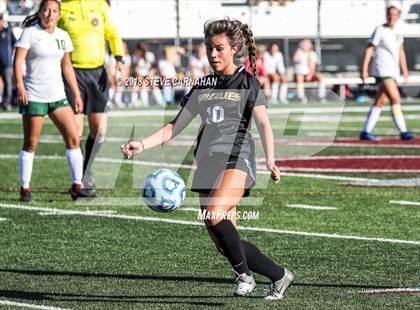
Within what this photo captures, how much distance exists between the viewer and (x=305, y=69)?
35.8 meters

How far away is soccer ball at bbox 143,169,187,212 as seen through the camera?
292 inches

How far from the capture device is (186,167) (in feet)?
52.9

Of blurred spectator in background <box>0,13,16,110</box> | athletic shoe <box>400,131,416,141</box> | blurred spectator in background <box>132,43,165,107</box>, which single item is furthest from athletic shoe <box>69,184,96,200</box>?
blurred spectator in background <box>132,43,165,107</box>

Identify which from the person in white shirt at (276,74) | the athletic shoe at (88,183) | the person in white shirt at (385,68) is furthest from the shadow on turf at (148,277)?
the person in white shirt at (276,74)

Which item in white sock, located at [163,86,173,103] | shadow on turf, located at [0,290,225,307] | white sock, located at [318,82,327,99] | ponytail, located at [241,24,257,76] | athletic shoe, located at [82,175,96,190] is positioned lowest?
white sock, located at [318,82,327,99]

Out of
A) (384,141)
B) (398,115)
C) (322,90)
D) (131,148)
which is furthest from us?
(322,90)

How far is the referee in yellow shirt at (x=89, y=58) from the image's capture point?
43.5 feet

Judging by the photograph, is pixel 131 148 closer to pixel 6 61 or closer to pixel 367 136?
pixel 367 136

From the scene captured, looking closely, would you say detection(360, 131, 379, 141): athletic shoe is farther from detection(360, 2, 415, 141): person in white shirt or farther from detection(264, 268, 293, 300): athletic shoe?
detection(264, 268, 293, 300): athletic shoe

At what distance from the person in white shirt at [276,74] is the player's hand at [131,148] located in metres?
28.5

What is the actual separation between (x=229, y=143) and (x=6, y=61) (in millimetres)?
24066

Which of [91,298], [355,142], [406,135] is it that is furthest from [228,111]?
[406,135]

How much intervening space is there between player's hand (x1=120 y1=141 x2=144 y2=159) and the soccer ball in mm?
363

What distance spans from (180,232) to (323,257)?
1.79 meters
